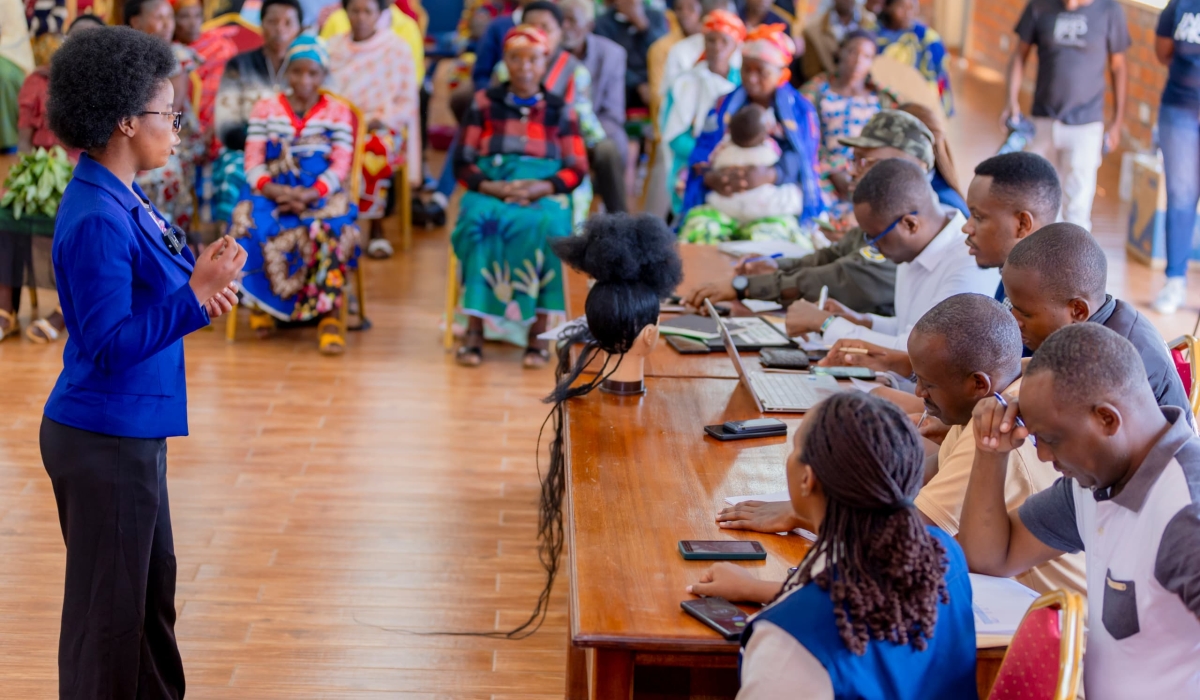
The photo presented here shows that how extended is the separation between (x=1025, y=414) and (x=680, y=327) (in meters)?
1.72

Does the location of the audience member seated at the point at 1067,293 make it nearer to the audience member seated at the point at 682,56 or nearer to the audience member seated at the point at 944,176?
the audience member seated at the point at 944,176

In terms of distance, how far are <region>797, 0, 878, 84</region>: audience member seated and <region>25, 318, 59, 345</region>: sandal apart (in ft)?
13.9

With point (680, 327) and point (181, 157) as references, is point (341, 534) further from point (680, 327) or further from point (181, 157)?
point (181, 157)

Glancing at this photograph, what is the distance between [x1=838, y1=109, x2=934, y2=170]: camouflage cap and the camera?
3857 mm

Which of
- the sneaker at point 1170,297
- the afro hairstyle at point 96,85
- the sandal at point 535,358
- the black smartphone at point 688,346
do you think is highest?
the afro hairstyle at point 96,85

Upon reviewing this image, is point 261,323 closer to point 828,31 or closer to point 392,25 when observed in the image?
point 392,25

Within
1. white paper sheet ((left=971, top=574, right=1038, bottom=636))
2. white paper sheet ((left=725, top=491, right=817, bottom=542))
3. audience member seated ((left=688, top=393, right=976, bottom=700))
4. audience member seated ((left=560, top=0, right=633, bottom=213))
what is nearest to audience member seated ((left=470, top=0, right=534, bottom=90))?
audience member seated ((left=560, top=0, right=633, bottom=213))

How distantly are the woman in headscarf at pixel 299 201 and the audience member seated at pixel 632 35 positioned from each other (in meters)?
2.49

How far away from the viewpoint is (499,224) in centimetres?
523

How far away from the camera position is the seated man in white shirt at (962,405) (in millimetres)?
2117

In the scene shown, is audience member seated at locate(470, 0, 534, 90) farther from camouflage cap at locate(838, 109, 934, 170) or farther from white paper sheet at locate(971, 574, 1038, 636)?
white paper sheet at locate(971, 574, 1038, 636)

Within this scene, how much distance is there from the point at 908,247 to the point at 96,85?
2204mm

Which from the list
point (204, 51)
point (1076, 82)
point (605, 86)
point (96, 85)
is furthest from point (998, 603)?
point (204, 51)

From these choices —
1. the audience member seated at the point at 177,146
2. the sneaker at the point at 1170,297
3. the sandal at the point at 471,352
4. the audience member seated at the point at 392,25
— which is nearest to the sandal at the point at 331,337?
the sandal at the point at 471,352
